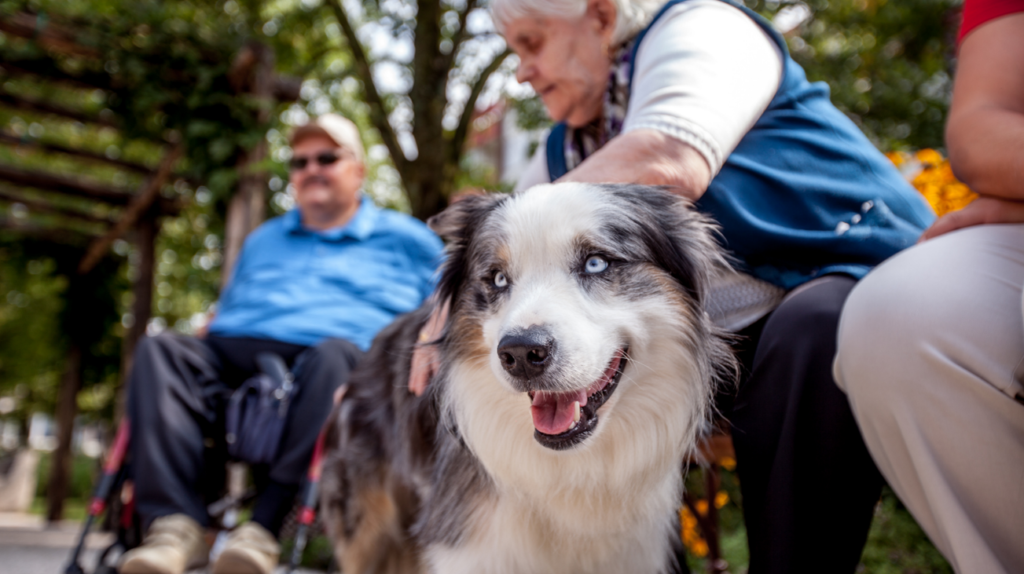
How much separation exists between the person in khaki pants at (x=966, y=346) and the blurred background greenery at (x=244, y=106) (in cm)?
283

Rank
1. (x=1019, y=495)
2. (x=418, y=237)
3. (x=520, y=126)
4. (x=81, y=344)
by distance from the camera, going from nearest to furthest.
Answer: (x=1019, y=495) < (x=418, y=237) < (x=520, y=126) < (x=81, y=344)

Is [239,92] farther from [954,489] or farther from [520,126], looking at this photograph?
[954,489]

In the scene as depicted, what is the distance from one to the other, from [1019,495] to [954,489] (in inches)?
3.7

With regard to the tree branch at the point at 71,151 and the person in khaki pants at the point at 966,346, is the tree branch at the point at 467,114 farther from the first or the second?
the person in khaki pants at the point at 966,346

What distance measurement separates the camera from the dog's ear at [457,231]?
181 centimetres

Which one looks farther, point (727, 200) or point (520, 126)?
point (520, 126)

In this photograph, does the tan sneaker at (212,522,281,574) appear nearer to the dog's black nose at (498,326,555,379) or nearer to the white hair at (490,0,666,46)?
the dog's black nose at (498,326,555,379)

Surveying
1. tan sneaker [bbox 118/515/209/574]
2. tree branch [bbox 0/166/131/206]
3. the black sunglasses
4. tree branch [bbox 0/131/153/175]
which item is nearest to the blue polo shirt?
the black sunglasses

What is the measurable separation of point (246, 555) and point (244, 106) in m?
3.63

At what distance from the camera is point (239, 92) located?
5258mm

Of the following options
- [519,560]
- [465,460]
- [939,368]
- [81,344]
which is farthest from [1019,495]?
[81,344]

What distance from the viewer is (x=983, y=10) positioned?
4.84 ft

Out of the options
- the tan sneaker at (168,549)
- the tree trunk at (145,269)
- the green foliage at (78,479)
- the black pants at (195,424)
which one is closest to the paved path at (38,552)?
the black pants at (195,424)

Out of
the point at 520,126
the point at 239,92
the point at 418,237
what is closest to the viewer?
the point at 418,237
